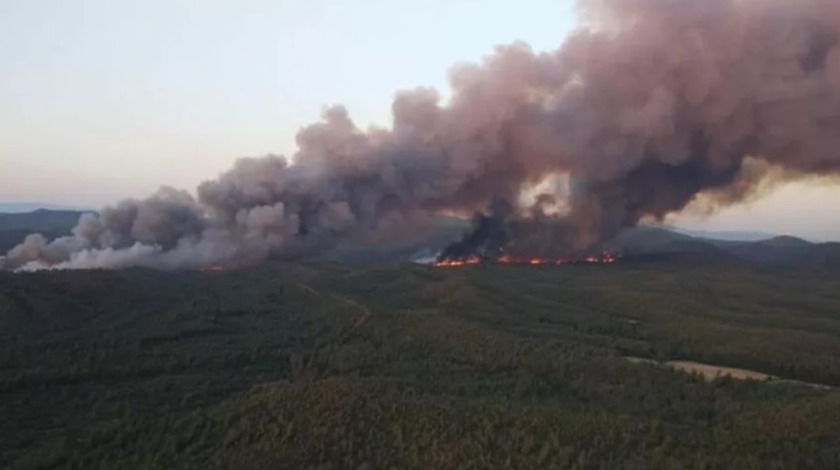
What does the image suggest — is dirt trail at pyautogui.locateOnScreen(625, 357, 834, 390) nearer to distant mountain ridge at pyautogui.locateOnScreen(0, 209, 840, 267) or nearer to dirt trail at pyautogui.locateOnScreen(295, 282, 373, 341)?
dirt trail at pyautogui.locateOnScreen(295, 282, 373, 341)

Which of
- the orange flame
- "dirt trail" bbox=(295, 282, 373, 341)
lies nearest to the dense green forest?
"dirt trail" bbox=(295, 282, 373, 341)

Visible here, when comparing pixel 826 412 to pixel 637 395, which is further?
pixel 637 395

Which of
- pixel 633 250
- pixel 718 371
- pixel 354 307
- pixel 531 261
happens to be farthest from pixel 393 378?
pixel 633 250

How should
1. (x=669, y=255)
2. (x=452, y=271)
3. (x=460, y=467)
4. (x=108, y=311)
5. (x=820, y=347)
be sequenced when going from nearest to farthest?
(x=460, y=467), (x=820, y=347), (x=108, y=311), (x=452, y=271), (x=669, y=255)

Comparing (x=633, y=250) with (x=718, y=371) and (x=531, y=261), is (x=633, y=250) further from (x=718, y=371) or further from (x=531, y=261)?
(x=718, y=371)

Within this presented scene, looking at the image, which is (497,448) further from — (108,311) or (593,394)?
(108,311)

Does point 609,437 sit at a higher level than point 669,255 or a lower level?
lower

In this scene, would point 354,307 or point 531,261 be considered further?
point 531,261

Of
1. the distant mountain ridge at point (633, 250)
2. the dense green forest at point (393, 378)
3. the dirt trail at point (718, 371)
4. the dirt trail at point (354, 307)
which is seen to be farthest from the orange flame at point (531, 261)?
the dirt trail at point (718, 371)

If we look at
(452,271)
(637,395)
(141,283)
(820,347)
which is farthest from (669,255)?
(637,395)
